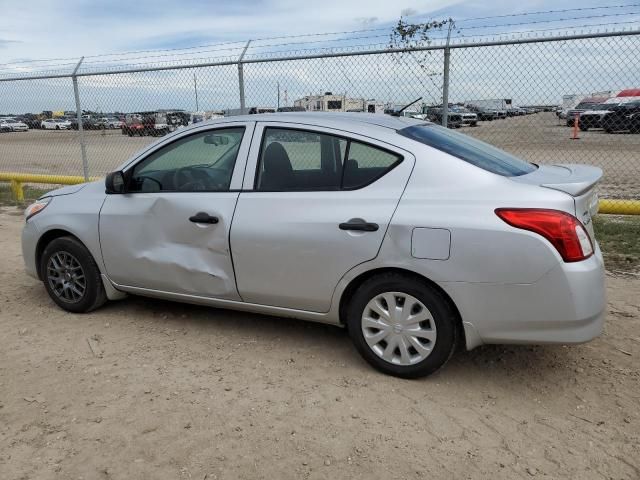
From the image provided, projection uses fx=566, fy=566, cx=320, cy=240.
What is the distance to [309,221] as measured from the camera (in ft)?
11.3

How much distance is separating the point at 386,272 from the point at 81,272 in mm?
2534

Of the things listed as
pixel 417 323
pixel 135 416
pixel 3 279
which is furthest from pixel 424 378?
pixel 3 279

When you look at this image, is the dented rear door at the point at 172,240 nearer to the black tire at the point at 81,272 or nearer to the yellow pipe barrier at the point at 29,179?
the black tire at the point at 81,272

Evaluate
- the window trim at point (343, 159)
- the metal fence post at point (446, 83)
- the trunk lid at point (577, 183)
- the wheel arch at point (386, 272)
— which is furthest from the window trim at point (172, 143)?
the metal fence post at point (446, 83)

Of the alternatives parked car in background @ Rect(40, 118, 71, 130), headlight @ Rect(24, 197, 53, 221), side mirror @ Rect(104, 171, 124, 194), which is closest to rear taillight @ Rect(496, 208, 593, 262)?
side mirror @ Rect(104, 171, 124, 194)

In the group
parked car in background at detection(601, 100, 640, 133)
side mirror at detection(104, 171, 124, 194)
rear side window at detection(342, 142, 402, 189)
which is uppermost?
parked car in background at detection(601, 100, 640, 133)

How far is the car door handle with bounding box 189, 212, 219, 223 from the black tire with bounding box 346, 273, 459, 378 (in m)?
1.06

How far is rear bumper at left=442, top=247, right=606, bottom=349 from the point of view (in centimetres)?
290

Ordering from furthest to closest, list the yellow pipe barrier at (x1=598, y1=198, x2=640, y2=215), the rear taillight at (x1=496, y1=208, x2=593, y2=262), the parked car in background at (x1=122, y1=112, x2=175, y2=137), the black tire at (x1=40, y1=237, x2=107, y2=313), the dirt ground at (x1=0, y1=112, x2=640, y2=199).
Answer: the parked car in background at (x1=122, y1=112, x2=175, y2=137) < the dirt ground at (x1=0, y1=112, x2=640, y2=199) < the yellow pipe barrier at (x1=598, y1=198, x2=640, y2=215) < the black tire at (x1=40, y1=237, x2=107, y2=313) < the rear taillight at (x1=496, y1=208, x2=593, y2=262)

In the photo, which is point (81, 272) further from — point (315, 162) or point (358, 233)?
point (358, 233)

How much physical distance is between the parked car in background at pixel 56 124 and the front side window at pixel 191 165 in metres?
8.03

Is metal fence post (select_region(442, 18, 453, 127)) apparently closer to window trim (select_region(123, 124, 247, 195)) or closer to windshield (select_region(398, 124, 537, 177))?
windshield (select_region(398, 124, 537, 177))

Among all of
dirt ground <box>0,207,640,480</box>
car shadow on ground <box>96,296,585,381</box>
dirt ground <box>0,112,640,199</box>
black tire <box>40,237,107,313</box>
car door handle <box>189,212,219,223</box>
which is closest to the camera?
dirt ground <box>0,207,640,480</box>

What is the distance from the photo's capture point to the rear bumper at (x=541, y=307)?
9.52 feet
